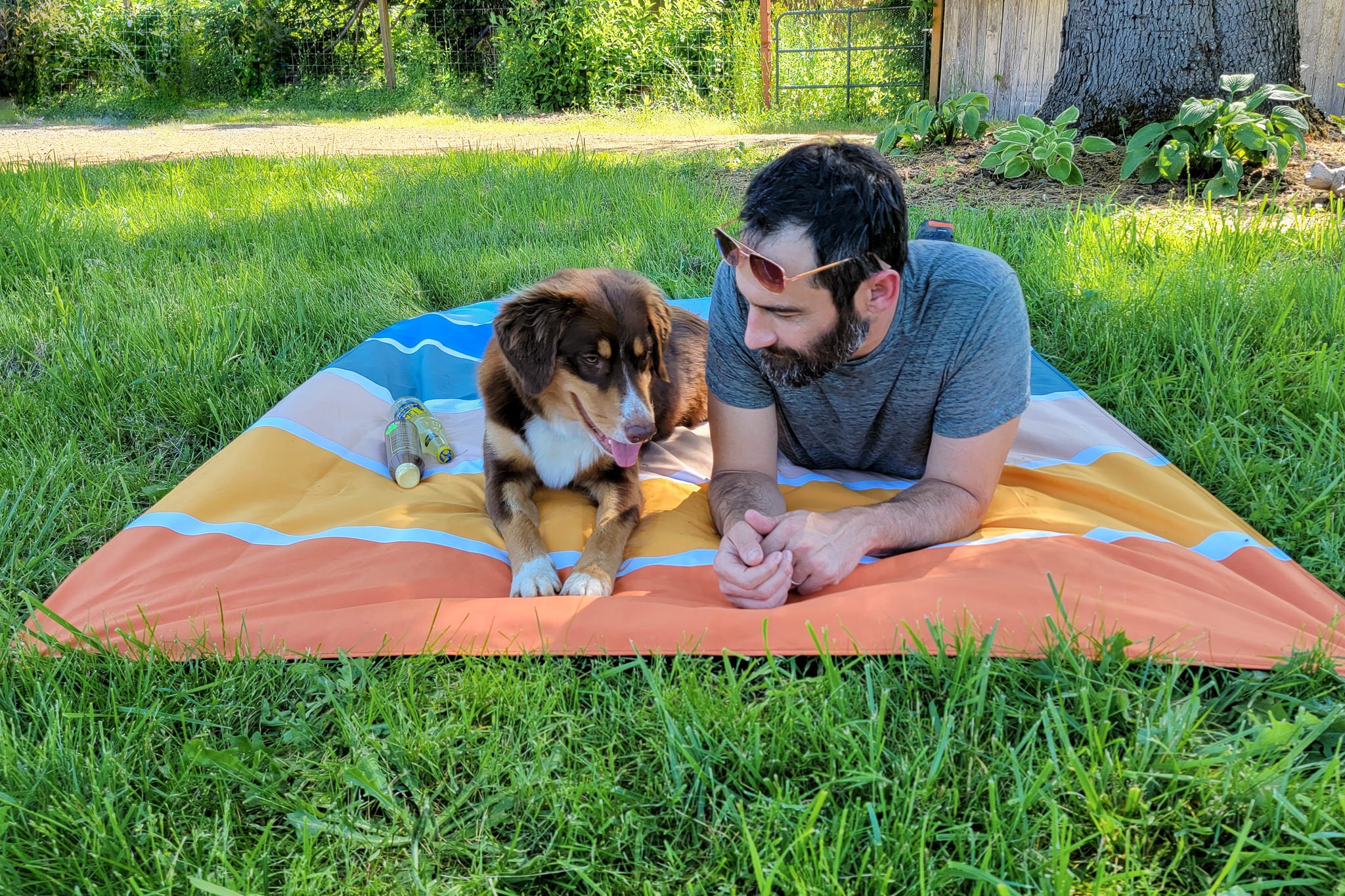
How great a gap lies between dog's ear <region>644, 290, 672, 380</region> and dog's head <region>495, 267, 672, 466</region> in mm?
16

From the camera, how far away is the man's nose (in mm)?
2736

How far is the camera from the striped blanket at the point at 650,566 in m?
2.28

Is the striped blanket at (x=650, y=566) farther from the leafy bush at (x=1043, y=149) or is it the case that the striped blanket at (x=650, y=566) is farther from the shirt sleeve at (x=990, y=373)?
the leafy bush at (x=1043, y=149)

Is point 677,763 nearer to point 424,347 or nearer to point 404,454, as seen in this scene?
point 404,454

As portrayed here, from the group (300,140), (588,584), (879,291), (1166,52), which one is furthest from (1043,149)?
(300,140)

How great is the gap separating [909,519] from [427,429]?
7.15ft

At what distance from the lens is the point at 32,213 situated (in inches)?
224

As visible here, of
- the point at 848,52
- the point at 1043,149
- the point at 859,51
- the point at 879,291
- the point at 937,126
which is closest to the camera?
the point at 879,291

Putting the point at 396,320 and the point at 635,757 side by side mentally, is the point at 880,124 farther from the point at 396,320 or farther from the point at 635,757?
the point at 635,757

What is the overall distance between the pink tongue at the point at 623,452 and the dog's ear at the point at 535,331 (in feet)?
1.13

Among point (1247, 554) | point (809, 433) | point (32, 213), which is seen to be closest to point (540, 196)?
point (32, 213)

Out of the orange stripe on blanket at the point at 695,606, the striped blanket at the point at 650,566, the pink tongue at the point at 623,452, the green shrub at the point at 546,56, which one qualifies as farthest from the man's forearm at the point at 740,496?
the green shrub at the point at 546,56

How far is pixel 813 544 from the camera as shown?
2.56 m

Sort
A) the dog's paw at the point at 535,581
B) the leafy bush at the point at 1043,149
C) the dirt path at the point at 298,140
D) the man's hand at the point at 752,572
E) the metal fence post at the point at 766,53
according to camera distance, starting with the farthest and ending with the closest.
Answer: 1. the metal fence post at the point at 766,53
2. the dirt path at the point at 298,140
3. the leafy bush at the point at 1043,149
4. the dog's paw at the point at 535,581
5. the man's hand at the point at 752,572
